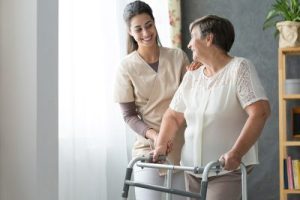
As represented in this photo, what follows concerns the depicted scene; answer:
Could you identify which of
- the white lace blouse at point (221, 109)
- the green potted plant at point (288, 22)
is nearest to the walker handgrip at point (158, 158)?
the white lace blouse at point (221, 109)

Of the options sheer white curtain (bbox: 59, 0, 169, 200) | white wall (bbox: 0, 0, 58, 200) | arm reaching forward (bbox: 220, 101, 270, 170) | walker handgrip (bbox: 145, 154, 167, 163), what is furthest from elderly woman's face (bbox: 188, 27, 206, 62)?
sheer white curtain (bbox: 59, 0, 169, 200)

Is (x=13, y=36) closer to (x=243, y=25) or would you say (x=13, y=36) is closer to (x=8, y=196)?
(x=8, y=196)

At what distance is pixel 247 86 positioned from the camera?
1980mm

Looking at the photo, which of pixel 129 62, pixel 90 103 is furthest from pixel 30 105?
pixel 90 103

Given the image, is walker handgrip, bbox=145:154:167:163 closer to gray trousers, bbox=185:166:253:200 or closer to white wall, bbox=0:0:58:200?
gray trousers, bbox=185:166:253:200

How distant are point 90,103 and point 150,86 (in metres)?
0.60

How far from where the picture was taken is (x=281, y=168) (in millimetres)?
3271

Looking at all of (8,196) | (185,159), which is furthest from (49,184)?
(185,159)

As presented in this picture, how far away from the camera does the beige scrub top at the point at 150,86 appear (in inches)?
97.3

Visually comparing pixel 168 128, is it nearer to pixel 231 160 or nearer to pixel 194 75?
pixel 194 75

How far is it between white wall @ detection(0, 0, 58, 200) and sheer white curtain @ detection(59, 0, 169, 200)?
1.02 feet

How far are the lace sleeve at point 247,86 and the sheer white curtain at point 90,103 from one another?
1.13 metres

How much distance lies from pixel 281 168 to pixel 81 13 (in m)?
1.56

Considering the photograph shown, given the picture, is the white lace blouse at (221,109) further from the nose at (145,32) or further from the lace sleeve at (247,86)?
the nose at (145,32)
